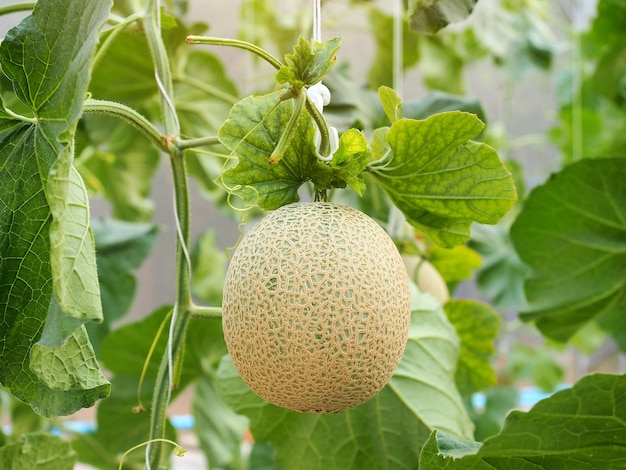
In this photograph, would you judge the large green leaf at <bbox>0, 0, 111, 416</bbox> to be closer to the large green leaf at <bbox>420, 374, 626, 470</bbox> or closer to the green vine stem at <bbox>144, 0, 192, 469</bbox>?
the green vine stem at <bbox>144, 0, 192, 469</bbox>

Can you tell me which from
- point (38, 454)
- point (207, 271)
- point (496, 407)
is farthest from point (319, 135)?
point (496, 407)

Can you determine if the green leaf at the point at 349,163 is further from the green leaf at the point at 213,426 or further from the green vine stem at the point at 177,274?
the green leaf at the point at 213,426

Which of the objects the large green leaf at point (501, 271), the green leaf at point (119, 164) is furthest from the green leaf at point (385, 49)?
the green leaf at point (119, 164)

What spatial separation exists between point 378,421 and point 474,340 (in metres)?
0.26

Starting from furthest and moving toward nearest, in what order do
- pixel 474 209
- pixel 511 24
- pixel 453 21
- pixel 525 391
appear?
pixel 525 391 < pixel 511 24 < pixel 453 21 < pixel 474 209

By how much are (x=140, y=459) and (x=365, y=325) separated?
881 millimetres

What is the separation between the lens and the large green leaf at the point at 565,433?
58 centimetres

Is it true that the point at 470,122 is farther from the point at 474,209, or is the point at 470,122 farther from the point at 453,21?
the point at 453,21

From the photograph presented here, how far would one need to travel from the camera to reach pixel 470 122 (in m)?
0.52

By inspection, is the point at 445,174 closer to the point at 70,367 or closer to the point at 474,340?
the point at 70,367

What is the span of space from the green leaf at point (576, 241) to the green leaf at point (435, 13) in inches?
17.2

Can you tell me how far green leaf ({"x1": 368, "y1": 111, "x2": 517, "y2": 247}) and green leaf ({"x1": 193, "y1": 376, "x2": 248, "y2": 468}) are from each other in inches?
30.8

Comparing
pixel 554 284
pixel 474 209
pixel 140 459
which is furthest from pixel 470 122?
pixel 140 459

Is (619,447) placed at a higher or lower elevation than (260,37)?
lower
